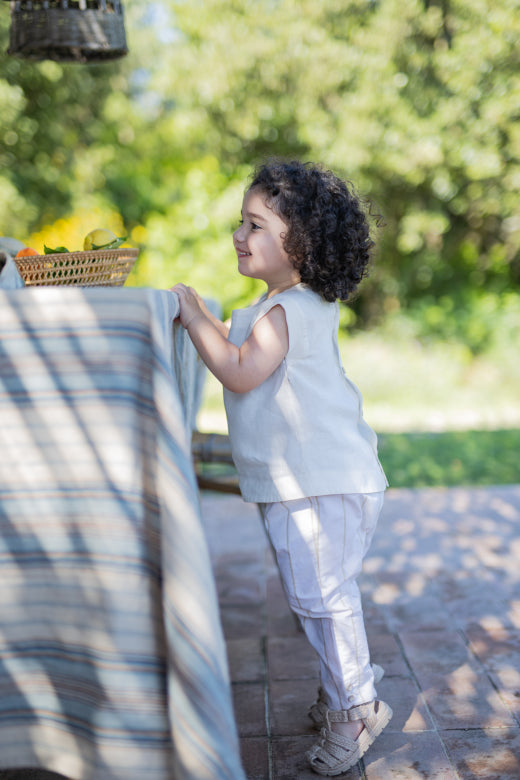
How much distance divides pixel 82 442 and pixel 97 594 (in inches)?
9.9

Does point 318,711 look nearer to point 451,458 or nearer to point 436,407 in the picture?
point 451,458

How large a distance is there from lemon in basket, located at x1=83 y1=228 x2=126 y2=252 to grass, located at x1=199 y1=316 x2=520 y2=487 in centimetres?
316

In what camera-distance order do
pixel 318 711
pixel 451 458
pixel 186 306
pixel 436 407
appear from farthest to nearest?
1. pixel 436 407
2. pixel 451 458
3. pixel 318 711
4. pixel 186 306

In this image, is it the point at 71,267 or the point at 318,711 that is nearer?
the point at 71,267

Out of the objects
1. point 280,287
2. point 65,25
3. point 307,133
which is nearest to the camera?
point 280,287

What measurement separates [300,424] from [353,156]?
6.72m

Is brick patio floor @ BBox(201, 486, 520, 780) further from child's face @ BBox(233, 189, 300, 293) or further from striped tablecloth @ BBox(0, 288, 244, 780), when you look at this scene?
A: child's face @ BBox(233, 189, 300, 293)

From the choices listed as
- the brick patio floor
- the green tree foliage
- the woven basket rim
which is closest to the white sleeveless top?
the woven basket rim

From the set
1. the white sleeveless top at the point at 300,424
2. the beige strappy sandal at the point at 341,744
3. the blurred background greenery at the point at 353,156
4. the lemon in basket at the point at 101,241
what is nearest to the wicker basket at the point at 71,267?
the lemon in basket at the point at 101,241

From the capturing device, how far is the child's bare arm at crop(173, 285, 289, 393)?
1.52 meters

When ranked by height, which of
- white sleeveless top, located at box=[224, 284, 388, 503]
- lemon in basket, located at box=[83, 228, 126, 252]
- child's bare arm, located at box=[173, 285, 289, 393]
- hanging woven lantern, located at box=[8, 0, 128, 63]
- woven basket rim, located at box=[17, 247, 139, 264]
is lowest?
white sleeveless top, located at box=[224, 284, 388, 503]

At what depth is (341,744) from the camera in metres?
1.71

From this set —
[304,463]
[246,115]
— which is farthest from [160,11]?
[304,463]

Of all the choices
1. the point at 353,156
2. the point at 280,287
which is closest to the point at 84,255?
the point at 280,287
